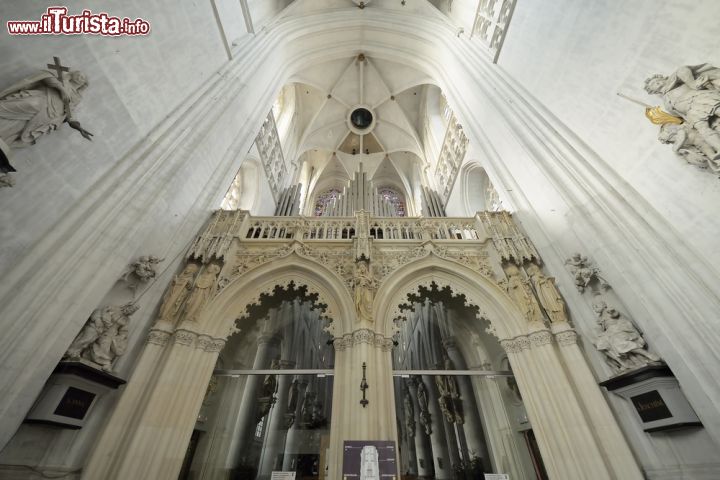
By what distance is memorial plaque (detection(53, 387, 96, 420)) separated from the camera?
3.89m

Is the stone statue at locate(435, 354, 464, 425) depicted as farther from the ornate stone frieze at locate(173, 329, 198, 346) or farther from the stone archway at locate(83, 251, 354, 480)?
the ornate stone frieze at locate(173, 329, 198, 346)

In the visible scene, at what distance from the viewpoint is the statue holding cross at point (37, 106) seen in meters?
3.22

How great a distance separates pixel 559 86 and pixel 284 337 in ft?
26.4

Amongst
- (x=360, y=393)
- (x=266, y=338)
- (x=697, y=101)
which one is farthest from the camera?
(x=266, y=338)

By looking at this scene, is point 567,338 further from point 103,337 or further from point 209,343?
point 103,337

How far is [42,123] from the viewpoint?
11.7 feet

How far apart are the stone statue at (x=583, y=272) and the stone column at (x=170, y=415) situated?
6.81 meters

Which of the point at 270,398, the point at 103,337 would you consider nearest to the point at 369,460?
the point at 270,398

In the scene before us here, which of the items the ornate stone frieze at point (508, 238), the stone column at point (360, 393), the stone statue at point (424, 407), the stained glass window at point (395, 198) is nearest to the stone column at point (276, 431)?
the stone column at point (360, 393)

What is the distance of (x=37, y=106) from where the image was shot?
3438 millimetres

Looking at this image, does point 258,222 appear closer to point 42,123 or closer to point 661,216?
point 42,123

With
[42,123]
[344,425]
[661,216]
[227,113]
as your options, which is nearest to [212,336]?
[344,425]

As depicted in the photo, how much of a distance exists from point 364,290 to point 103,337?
4426 mm

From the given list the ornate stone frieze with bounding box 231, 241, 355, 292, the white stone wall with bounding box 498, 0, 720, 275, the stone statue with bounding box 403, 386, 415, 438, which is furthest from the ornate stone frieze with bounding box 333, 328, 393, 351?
the white stone wall with bounding box 498, 0, 720, 275
